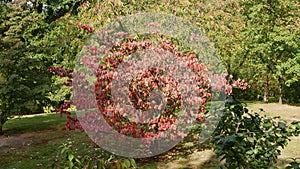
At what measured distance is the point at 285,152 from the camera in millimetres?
6758

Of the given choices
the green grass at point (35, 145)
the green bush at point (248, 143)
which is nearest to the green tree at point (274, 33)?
the green grass at point (35, 145)

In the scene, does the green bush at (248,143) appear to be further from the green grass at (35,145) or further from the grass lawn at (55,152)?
the green grass at (35,145)

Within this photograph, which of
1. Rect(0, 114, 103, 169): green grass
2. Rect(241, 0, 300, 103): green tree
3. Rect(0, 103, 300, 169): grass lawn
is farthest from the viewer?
Rect(241, 0, 300, 103): green tree

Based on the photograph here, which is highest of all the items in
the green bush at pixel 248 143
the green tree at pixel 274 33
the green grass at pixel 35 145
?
the green tree at pixel 274 33

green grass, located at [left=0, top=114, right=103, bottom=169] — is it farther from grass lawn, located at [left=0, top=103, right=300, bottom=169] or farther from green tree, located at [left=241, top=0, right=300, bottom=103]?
green tree, located at [left=241, top=0, right=300, bottom=103]

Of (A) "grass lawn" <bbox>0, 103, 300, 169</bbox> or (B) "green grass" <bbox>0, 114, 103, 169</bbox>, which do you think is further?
(B) "green grass" <bbox>0, 114, 103, 169</bbox>

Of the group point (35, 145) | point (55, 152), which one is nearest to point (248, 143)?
point (55, 152)

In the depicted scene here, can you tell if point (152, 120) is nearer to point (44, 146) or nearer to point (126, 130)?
point (126, 130)

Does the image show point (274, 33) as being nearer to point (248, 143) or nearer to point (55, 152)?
point (55, 152)


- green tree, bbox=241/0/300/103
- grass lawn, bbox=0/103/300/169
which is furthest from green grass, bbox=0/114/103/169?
green tree, bbox=241/0/300/103

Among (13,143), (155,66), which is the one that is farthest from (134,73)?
(13,143)

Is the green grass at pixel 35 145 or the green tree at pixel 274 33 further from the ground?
the green tree at pixel 274 33

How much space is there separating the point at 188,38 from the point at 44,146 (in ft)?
14.6

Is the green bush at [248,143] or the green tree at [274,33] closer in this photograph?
the green bush at [248,143]
